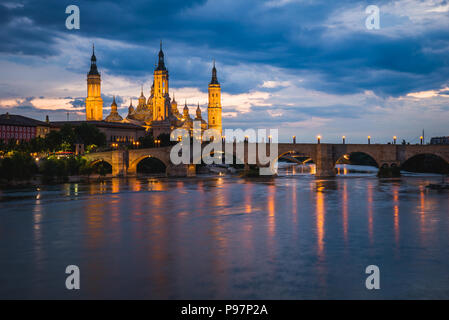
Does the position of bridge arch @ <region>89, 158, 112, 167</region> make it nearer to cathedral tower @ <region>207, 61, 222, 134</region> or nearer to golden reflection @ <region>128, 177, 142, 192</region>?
golden reflection @ <region>128, 177, 142, 192</region>

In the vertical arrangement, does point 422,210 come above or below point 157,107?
below

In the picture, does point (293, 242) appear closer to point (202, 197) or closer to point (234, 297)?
point (234, 297)

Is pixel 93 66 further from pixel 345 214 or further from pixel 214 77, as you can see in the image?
pixel 345 214

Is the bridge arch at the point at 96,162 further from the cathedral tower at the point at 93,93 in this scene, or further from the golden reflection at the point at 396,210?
the cathedral tower at the point at 93,93

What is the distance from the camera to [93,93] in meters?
144

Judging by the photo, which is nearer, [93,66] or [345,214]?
[345,214]

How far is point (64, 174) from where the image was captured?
219ft

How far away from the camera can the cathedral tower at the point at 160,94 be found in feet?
459

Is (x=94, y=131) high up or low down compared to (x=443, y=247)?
up

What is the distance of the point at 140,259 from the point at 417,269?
12174 mm

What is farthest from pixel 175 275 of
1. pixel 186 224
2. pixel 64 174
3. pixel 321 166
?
pixel 321 166

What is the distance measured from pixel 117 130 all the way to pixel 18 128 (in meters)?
33.0

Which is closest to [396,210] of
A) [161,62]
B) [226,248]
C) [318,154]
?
[226,248]

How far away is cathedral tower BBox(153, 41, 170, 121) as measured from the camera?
140m
